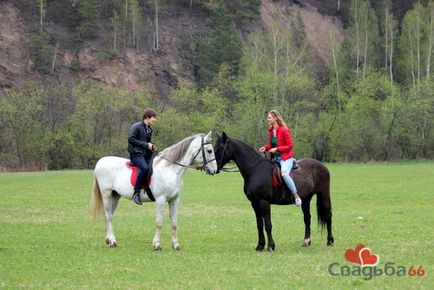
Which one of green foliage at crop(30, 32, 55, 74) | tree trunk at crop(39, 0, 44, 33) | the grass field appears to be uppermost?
tree trunk at crop(39, 0, 44, 33)

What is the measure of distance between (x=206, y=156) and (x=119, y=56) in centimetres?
7389

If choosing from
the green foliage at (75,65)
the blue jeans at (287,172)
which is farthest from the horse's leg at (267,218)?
the green foliage at (75,65)

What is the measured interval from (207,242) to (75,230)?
4963 millimetres

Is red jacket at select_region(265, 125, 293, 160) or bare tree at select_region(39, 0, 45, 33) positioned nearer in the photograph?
red jacket at select_region(265, 125, 293, 160)

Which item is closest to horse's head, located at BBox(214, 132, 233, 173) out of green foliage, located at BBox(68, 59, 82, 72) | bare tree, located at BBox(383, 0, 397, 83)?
green foliage, located at BBox(68, 59, 82, 72)

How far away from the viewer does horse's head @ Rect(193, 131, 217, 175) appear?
15.0m

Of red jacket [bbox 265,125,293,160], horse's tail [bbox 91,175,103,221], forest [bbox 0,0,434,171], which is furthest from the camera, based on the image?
forest [bbox 0,0,434,171]

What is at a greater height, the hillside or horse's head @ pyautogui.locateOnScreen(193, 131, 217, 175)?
the hillside

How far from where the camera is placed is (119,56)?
3413 inches

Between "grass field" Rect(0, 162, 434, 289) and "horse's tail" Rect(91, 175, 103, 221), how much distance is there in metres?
0.85

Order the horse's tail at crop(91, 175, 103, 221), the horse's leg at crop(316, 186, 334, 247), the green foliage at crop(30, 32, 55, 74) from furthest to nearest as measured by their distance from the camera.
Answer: the green foliage at crop(30, 32, 55, 74), the horse's tail at crop(91, 175, 103, 221), the horse's leg at crop(316, 186, 334, 247)

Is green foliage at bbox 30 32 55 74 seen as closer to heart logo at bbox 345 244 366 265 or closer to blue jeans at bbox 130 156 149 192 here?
blue jeans at bbox 130 156 149 192

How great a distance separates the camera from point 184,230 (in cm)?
1955

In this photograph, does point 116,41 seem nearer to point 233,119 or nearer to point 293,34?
point 233,119
